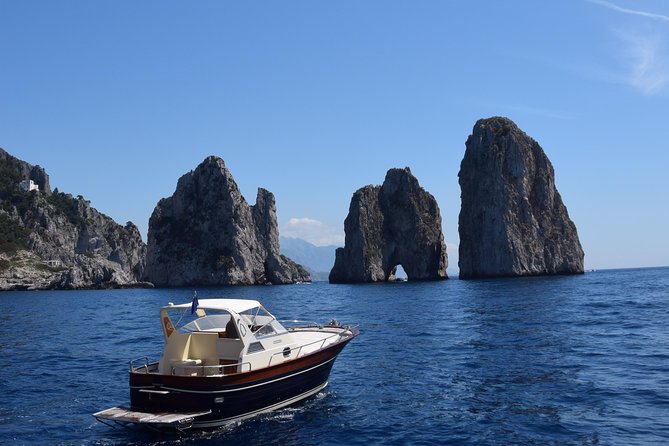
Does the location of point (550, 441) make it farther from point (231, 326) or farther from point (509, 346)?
point (509, 346)

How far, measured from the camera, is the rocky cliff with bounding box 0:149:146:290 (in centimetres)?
13150

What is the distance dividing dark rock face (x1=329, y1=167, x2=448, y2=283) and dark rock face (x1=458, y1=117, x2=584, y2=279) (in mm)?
8644

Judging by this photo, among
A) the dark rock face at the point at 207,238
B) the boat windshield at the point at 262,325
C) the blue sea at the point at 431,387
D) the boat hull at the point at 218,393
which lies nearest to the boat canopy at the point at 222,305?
the boat windshield at the point at 262,325

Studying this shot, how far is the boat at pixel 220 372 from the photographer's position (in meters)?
17.7

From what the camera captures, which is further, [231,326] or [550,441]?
[231,326]

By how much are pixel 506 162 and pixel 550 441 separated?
127 metres

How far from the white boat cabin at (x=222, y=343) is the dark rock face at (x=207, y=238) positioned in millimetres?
112805

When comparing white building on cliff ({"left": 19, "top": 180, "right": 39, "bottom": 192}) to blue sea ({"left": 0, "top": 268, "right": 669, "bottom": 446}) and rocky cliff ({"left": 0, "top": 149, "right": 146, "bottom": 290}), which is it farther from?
blue sea ({"left": 0, "top": 268, "right": 669, "bottom": 446})

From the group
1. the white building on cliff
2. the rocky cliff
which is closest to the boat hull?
the rocky cliff

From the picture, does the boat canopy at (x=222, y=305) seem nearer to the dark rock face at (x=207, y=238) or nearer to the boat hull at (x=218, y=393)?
the boat hull at (x=218, y=393)

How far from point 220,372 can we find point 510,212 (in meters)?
123

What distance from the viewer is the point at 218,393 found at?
1805cm

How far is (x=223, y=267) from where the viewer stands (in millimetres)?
133375

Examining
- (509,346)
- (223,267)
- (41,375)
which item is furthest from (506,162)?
(41,375)
